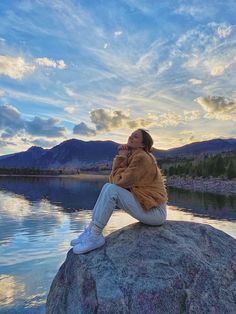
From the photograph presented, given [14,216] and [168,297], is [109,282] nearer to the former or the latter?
A: [168,297]

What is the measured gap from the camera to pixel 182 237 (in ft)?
29.1

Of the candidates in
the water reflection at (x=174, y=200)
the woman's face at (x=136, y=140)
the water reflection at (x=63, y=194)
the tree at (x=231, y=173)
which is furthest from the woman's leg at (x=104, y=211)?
the tree at (x=231, y=173)

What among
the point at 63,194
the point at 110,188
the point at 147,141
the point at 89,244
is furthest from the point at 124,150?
the point at 63,194

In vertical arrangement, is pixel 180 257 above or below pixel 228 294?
above

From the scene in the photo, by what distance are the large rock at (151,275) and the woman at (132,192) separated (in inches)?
11.6

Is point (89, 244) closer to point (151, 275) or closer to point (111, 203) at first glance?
point (111, 203)

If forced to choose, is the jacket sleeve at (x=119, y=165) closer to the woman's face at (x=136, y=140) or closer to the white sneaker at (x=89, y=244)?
the woman's face at (x=136, y=140)

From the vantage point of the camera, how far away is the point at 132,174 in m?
8.57

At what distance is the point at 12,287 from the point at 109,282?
665 centimetres

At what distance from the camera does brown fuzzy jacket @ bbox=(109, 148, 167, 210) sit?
8609mm

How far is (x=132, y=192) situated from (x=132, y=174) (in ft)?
1.31

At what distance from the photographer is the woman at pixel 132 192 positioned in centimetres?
856

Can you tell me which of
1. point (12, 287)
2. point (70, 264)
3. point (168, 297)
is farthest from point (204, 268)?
point (12, 287)

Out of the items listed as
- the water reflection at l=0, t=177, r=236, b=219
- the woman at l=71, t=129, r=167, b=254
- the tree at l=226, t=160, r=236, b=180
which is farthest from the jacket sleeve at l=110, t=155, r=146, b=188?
the tree at l=226, t=160, r=236, b=180
